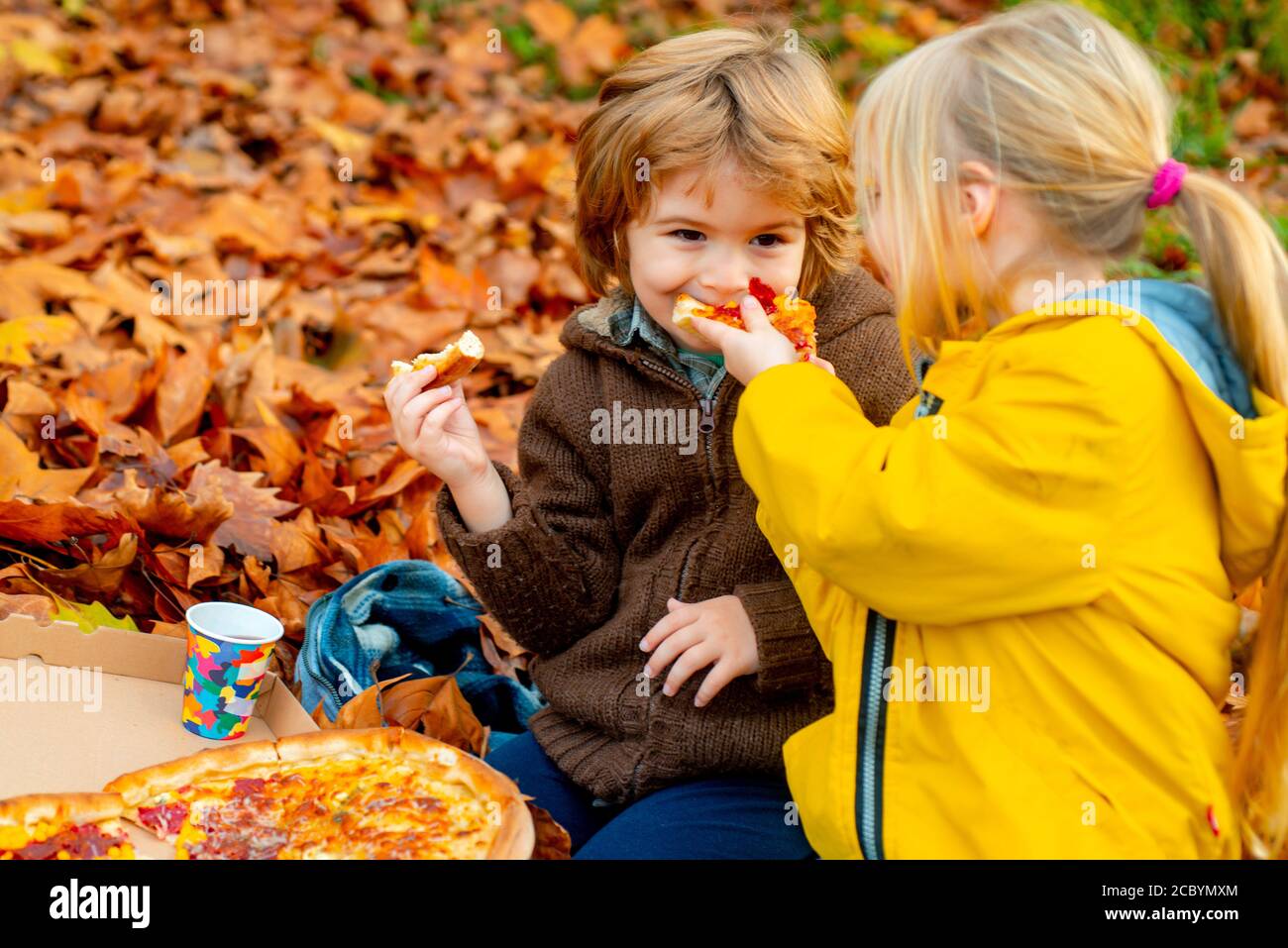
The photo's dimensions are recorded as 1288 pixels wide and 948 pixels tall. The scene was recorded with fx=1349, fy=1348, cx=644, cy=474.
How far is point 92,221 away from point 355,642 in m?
2.44

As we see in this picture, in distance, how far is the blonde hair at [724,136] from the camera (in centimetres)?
218

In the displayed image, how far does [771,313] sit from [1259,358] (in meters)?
0.77

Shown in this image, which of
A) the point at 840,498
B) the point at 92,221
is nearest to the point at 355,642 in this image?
the point at 840,498

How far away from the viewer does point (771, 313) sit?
221 cm

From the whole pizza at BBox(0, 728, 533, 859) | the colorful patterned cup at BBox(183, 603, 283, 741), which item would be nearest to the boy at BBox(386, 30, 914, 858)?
the whole pizza at BBox(0, 728, 533, 859)

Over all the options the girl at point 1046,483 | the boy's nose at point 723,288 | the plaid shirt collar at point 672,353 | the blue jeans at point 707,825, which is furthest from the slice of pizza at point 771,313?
the blue jeans at point 707,825

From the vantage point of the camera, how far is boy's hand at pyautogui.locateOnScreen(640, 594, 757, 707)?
217cm

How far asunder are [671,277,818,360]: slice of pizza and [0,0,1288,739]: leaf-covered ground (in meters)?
0.68

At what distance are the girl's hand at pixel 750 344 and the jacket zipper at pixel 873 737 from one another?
22cm

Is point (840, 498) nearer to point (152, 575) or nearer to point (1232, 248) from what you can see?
point (1232, 248)

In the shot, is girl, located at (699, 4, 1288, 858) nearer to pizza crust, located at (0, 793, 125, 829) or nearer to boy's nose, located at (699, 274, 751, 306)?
boy's nose, located at (699, 274, 751, 306)

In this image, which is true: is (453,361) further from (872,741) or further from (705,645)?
(872,741)

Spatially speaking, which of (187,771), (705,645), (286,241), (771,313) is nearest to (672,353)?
(771,313)
